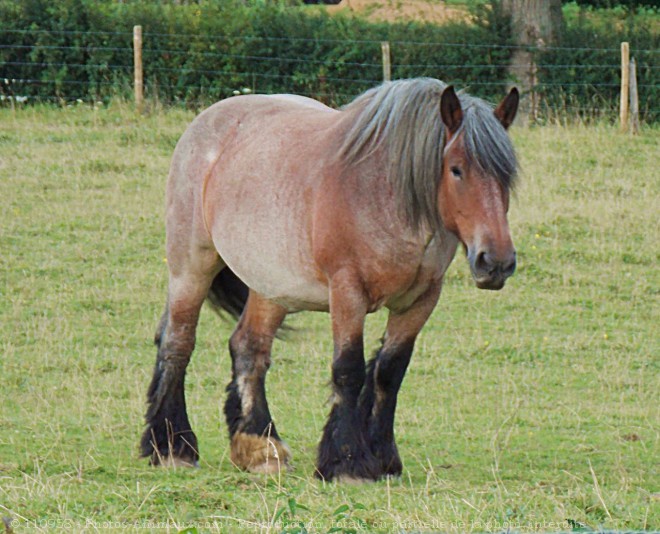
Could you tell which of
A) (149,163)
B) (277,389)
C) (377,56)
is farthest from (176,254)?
(377,56)

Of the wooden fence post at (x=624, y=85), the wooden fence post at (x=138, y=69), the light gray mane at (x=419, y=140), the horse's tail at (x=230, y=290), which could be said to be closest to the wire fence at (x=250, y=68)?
the wooden fence post at (x=138, y=69)

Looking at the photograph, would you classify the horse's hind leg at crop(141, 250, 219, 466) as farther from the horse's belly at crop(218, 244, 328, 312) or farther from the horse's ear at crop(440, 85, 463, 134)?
the horse's ear at crop(440, 85, 463, 134)

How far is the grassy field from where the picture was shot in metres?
5.74

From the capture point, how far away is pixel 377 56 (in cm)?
2089

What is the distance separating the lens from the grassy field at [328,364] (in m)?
5.74

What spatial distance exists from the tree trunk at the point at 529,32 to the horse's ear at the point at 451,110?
575 inches

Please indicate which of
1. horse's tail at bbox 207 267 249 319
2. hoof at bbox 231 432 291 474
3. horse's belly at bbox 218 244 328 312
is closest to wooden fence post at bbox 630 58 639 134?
horse's tail at bbox 207 267 249 319

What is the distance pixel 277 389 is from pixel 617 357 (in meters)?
2.91

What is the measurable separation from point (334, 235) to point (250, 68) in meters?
14.3

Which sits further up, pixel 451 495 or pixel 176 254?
pixel 176 254

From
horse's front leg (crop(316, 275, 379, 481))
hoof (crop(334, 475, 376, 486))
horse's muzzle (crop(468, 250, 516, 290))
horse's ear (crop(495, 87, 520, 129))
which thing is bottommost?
hoof (crop(334, 475, 376, 486))

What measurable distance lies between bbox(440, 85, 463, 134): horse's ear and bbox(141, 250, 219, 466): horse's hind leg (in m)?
2.05

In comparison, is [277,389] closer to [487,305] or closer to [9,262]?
[487,305]

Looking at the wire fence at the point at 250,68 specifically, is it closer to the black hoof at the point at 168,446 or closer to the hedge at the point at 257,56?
the hedge at the point at 257,56
